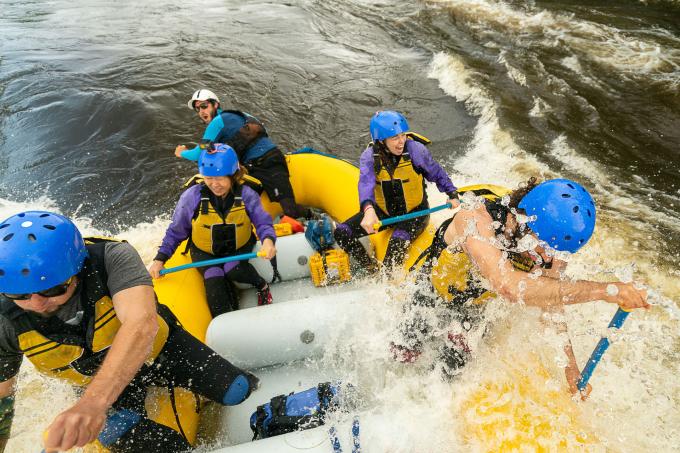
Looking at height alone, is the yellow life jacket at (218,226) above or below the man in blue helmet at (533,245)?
below

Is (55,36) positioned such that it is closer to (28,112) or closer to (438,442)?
(28,112)

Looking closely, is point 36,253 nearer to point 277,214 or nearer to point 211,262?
point 211,262

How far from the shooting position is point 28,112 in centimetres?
838

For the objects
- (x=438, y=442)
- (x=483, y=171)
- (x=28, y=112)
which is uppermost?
(x=438, y=442)

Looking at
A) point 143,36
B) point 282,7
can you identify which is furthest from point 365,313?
point 282,7

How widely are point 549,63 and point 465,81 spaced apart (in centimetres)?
188

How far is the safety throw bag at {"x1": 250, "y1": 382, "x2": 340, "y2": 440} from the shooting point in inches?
105

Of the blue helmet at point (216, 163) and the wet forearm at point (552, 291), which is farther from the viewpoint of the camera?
the blue helmet at point (216, 163)

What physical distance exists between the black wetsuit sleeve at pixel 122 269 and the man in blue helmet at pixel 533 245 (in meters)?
1.70

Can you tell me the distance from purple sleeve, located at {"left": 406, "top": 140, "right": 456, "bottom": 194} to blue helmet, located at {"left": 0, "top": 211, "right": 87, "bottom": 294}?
282 cm

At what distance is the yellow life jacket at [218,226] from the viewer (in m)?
3.61

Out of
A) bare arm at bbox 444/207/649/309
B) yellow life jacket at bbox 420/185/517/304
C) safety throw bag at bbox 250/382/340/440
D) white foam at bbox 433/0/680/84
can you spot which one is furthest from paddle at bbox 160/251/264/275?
white foam at bbox 433/0/680/84

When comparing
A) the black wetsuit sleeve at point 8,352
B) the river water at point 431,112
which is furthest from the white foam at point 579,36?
the black wetsuit sleeve at point 8,352

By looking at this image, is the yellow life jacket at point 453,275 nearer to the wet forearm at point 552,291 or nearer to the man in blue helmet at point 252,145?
the wet forearm at point 552,291
